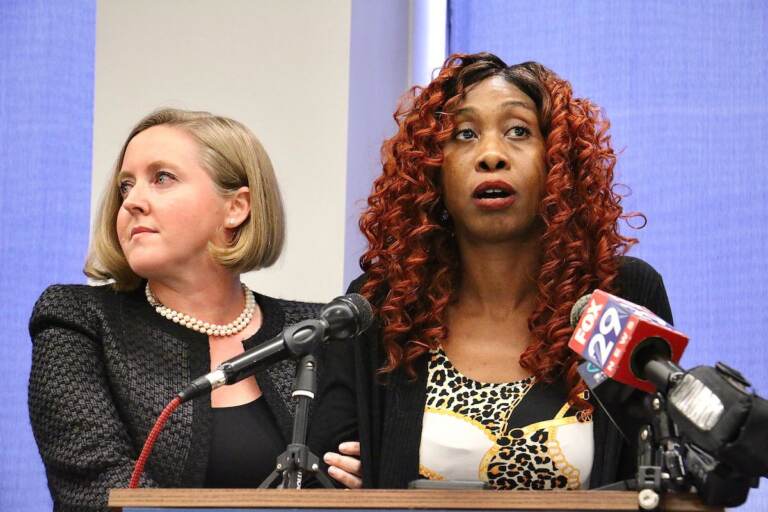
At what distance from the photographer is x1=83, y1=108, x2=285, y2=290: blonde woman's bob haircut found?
102 inches

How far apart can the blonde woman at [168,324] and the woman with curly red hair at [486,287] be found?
1.00 ft

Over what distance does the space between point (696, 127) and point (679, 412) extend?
2242 mm

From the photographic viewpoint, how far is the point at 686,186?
3.33 metres

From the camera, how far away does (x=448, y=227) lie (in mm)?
2357

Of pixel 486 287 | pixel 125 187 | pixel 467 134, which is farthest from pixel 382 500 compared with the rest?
pixel 125 187

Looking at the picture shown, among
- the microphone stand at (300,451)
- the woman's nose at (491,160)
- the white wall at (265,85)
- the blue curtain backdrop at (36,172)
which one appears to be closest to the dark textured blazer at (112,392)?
the woman's nose at (491,160)

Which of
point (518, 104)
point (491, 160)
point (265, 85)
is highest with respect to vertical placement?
point (265, 85)

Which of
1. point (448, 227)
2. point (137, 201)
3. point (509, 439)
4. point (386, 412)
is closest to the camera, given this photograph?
point (509, 439)

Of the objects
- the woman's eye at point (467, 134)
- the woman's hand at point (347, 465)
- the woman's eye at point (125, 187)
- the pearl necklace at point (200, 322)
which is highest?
the woman's eye at point (467, 134)

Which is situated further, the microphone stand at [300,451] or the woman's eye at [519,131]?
the woman's eye at [519,131]

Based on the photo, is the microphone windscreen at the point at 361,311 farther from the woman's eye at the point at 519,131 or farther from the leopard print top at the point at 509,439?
the woman's eye at the point at 519,131

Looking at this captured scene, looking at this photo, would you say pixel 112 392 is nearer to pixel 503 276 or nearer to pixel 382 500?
pixel 503 276

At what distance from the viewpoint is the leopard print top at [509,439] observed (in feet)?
6.58

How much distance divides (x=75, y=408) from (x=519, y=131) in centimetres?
104
